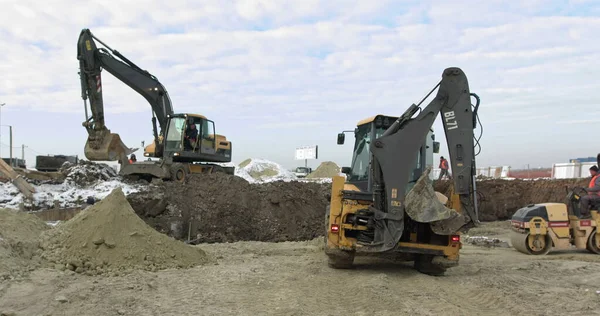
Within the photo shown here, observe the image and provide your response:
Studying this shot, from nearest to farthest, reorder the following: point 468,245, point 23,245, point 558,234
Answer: point 23,245, point 558,234, point 468,245

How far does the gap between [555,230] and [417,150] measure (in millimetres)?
5012

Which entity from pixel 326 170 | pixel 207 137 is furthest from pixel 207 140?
pixel 326 170

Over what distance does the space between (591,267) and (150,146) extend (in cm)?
1463

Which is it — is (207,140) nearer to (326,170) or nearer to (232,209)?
(232,209)

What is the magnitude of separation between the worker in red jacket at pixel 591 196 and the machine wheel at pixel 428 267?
181 inches

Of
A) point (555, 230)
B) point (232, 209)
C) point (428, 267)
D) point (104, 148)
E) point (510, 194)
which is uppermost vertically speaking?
point (104, 148)

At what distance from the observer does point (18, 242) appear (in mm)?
7211

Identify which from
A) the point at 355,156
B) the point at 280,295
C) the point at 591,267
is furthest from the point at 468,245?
the point at 280,295

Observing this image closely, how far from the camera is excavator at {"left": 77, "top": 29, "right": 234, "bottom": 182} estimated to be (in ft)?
49.1

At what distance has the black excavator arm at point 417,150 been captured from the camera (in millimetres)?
6473

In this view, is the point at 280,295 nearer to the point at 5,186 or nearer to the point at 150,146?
the point at 5,186

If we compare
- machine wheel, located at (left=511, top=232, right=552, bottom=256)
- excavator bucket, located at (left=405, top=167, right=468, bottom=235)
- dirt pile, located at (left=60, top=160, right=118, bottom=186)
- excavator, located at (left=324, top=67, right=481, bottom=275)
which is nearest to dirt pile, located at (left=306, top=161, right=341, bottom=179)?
dirt pile, located at (left=60, top=160, right=118, bottom=186)

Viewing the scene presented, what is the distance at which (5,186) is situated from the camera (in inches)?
530

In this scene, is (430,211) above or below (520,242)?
above
